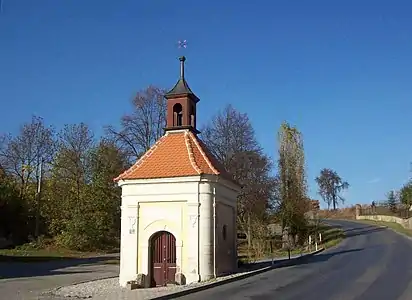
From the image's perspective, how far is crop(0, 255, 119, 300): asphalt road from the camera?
21.8m

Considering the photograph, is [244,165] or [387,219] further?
[387,219]

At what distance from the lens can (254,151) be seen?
5059cm

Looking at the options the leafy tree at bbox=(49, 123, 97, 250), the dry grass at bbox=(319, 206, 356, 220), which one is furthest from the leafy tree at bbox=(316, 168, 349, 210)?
the leafy tree at bbox=(49, 123, 97, 250)

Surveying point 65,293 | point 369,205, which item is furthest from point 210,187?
point 369,205

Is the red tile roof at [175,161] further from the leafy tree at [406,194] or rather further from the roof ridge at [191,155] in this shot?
the leafy tree at [406,194]

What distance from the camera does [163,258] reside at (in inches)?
995

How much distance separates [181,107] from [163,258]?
8.18 meters

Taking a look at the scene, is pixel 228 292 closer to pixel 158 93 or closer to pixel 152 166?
pixel 152 166

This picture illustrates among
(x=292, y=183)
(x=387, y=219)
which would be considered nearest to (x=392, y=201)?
(x=387, y=219)

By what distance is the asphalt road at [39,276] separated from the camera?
21766mm

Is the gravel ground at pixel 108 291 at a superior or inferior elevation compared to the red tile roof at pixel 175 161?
inferior

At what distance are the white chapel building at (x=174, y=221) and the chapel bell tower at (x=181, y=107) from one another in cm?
230

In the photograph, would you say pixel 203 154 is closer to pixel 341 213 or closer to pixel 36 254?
pixel 36 254

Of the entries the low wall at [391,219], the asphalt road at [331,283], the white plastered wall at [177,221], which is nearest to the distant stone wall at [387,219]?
the low wall at [391,219]
